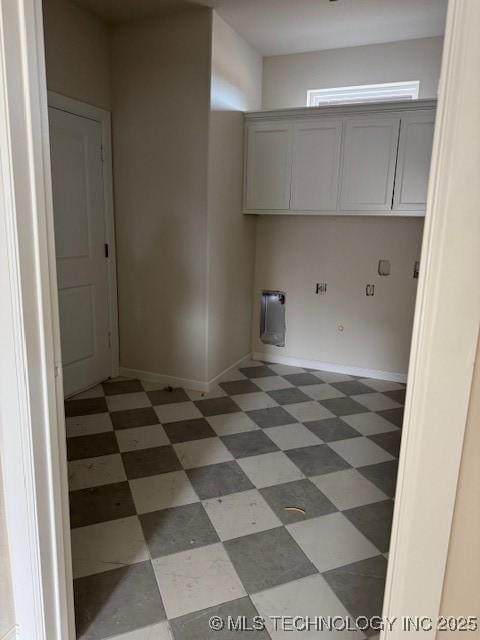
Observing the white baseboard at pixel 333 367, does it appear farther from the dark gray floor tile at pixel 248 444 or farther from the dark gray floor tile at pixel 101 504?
the dark gray floor tile at pixel 101 504

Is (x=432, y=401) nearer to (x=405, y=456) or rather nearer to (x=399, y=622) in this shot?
(x=405, y=456)

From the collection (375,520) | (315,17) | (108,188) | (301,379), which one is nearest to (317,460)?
(375,520)

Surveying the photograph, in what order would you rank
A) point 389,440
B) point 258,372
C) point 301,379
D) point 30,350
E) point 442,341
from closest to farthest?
point 442,341 < point 30,350 < point 389,440 < point 301,379 < point 258,372

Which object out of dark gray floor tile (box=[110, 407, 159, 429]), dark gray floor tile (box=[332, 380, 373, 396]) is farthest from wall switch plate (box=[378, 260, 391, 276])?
dark gray floor tile (box=[110, 407, 159, 429])

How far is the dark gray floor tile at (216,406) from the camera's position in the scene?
3193 mm

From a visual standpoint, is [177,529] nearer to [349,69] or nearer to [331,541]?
[331,541]

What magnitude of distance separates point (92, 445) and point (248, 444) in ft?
3.13

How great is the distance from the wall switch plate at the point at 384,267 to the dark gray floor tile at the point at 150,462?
2.33 m

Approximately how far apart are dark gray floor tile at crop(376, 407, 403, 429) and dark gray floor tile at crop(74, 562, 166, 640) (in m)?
2.02

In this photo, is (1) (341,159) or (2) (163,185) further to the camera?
(1) (341,159)

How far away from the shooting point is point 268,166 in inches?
147

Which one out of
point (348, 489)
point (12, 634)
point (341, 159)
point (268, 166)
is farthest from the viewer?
point (268, 166)

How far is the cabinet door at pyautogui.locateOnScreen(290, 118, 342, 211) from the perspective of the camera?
351 cm

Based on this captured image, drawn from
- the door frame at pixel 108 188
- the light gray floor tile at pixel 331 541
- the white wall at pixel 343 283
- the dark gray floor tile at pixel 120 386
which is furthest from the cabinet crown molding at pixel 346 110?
the light gray floor tile at pixel 331 541
